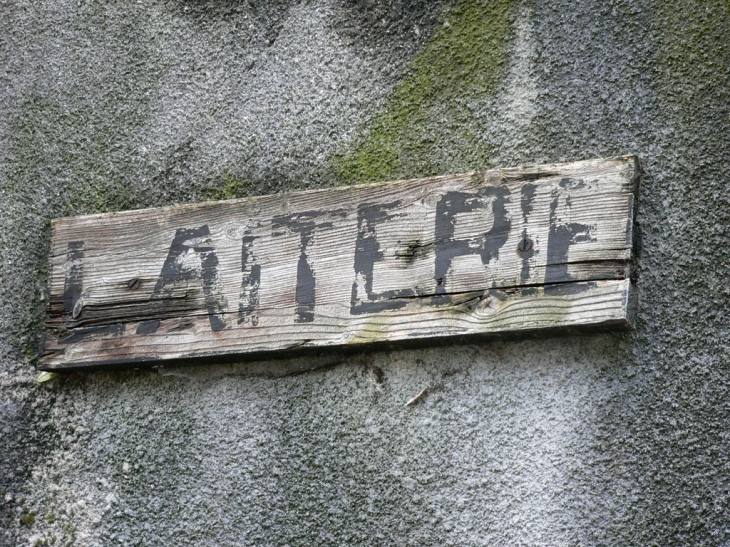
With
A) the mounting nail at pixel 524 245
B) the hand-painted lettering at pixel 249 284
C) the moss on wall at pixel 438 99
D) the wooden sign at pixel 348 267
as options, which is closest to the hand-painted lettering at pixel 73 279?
the wooden sign at pixel 348 267

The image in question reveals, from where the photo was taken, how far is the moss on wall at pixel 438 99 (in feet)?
4.52

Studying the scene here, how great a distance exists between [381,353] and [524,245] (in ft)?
0.97

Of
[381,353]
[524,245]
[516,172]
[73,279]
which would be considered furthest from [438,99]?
[73,279]

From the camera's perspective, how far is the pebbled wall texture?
1167 millimetres

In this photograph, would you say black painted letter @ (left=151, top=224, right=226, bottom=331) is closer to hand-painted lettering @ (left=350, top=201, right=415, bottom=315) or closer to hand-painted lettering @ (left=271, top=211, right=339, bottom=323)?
hand-painted lettering @ (left=271, top=211, right=339, bottom=323)

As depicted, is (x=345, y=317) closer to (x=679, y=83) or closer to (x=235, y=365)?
(x=235, y=365)

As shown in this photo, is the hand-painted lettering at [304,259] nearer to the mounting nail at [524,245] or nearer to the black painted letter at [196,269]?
the black painted letter at [196,269]

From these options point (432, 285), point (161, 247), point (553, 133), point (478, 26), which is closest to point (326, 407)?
point (432, 285)

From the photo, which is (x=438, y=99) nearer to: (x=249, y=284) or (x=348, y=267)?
(x=348, y=267)

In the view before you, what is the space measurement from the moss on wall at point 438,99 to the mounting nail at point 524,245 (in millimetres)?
192

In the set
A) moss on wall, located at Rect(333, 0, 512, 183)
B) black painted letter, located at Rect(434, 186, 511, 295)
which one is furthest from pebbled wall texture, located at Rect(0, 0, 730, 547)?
black painted letter, located at Rect(434, 186, 511, 295)

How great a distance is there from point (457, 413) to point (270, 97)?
69cm

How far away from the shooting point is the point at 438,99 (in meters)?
1.40

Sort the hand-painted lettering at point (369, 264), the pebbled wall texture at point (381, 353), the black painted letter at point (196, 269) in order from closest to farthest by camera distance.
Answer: the pebbled wall texture at point (381, 353), the hand-painted lettering at point (369, 264), the black painted letter at point (196, 269)
